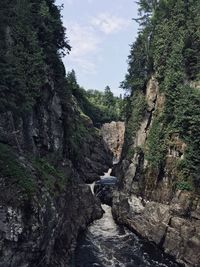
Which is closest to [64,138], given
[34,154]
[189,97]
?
[34,154]

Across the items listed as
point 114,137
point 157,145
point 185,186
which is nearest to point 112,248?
point 185,186

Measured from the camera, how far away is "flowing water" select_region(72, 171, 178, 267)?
39375 mm

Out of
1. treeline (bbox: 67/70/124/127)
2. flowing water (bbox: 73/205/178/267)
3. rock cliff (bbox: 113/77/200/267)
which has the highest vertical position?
treeline (bbox: 67/70/124/127)

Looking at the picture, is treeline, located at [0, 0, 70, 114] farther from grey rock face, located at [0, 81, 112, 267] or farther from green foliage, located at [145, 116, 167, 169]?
green foliage, located at [145, 116, 167, 169]

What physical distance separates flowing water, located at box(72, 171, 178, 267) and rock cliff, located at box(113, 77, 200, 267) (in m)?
1.20

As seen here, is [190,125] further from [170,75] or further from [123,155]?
[123,155]

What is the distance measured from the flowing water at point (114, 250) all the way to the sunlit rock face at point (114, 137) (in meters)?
42.0

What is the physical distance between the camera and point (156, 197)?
48.1 meters

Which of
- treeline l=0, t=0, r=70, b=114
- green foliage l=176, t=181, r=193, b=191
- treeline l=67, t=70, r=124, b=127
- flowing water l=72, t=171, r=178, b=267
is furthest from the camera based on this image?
treeline l=67, t=70, r=124, b=127

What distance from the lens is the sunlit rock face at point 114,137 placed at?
91.2m

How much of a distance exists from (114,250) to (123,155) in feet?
65.2

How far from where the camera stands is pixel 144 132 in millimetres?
54812

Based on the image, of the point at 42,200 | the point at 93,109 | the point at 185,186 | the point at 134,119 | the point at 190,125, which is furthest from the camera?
the point at 93,109

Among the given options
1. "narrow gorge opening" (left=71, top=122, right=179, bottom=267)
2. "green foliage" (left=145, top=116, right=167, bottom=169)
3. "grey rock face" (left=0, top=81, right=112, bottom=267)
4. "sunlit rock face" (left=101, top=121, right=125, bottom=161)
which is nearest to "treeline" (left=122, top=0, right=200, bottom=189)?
"green foliage" (left=145, top=116, right=167, bottom=169)
